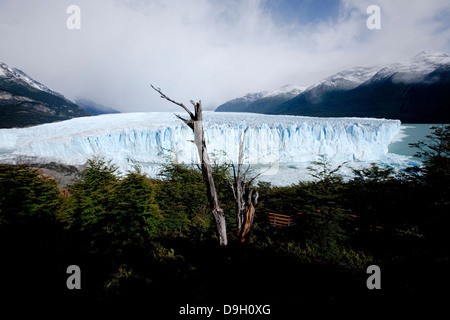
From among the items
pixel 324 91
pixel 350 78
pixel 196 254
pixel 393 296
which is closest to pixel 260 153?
pixel 196 254

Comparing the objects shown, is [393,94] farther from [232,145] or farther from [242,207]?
[242,207]

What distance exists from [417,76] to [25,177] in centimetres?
7709

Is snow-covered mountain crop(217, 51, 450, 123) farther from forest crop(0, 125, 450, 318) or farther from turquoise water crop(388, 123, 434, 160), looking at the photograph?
forest crop(0, 125, 450, 318)

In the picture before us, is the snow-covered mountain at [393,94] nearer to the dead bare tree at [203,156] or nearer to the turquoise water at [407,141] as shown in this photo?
the turquoise water at [407,141]

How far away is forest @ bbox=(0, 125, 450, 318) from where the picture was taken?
3.45 meters

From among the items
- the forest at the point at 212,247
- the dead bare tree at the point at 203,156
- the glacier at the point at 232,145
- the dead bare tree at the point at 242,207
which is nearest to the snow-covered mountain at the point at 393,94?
the glacier at the point at 232,145

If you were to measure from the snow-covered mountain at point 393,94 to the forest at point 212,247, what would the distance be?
152 ft

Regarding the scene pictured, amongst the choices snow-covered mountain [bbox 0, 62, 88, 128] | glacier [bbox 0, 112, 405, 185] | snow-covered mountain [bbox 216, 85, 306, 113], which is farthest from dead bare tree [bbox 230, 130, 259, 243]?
snow-covered mountain [bbox 216, 85, 306, 113]

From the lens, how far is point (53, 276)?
4.11 metres

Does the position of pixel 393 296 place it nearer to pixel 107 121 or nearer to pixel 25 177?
pixel 25 177

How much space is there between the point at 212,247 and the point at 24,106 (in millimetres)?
84648

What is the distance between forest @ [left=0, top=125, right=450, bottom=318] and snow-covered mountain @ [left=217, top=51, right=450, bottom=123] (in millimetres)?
46341

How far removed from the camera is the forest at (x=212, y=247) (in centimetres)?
345

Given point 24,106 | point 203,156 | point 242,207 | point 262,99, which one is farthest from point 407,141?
point 24,106
